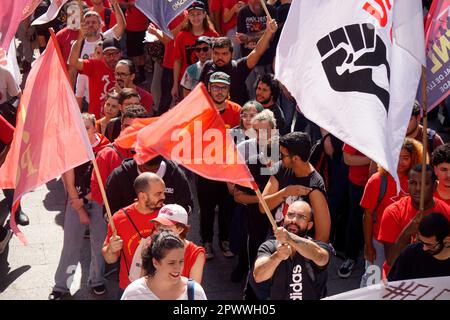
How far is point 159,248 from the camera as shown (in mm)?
5828

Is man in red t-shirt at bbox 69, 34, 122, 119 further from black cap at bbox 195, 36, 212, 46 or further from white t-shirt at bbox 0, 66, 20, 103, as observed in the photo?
black cap at bbox 195, 36, 212, 46

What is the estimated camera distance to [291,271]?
626 cm

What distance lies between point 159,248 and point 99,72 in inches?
173

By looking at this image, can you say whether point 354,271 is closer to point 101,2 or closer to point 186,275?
point 186,275

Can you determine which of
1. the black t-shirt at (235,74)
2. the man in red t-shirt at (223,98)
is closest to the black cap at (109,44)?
the black t-shirt at (235,74)

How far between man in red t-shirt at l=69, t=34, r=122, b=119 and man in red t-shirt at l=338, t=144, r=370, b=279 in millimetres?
2865

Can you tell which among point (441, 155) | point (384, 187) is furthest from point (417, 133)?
point (441, 155)

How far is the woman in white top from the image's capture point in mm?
5691

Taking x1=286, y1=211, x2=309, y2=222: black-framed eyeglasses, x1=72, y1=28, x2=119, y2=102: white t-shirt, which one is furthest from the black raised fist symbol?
x1=72, y1=28, x2=119, y2=102: white t-shirt

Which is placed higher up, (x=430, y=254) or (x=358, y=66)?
(x=358, y=66)

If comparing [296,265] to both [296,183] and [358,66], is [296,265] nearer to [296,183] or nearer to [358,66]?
[296,183]

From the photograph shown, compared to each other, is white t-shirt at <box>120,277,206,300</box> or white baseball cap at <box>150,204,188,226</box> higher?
white baseball cap at <box>150,204,188,226</box>

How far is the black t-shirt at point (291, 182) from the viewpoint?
7.00 metres
